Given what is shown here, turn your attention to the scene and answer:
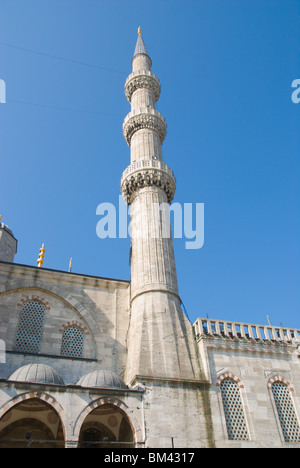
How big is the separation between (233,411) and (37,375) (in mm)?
6572

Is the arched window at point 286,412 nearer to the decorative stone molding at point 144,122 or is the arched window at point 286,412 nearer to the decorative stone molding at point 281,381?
the decorative stone molding at point 281,381

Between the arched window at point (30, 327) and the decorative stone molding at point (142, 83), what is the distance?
14.3 metres

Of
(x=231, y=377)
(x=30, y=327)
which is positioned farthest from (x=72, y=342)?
(x=231, y=377)

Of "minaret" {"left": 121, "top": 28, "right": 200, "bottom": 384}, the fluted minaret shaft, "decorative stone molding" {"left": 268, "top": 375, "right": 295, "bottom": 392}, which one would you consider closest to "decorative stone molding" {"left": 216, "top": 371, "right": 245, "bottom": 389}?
"minaret" {"left": 121, "top": 28, "right": 200, "bottom": 384}

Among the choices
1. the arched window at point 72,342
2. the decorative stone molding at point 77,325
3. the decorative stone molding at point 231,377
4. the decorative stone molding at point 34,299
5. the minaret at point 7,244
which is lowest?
the decorative stone molding at point 231,377

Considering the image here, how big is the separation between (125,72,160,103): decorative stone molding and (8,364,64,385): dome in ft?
56.2

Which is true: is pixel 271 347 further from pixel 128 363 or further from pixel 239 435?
pixel 128 363

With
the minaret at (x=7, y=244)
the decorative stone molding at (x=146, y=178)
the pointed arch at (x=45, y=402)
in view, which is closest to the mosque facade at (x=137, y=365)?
the pointed arch at (x=45, y=402)

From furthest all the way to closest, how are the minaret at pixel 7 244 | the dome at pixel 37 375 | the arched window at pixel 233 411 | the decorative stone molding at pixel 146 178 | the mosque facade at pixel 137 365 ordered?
the minaret at pixel 7 244
the decorative stone molding at pixel 146 178
the arched window at pixel 233 411
the mosque facade at pixel 137 365
the dome at pixel 37 375

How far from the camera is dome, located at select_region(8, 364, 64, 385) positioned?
10812 mm

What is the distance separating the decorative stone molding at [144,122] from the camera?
2005cm

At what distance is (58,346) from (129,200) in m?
7.81
